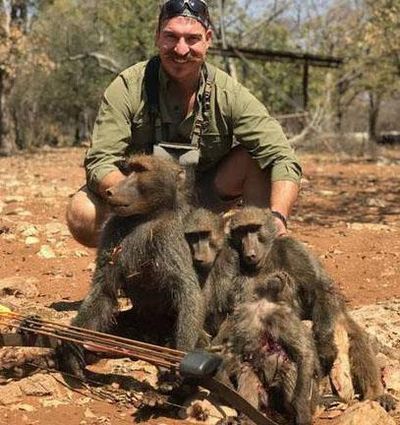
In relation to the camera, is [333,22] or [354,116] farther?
[354,116]

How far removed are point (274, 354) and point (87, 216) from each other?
1.62 meters

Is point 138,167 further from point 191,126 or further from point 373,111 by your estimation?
point 373,111

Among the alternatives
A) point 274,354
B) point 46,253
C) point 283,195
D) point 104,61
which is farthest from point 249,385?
point 104,61

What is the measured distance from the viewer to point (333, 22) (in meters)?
29.7

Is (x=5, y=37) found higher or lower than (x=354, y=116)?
higher

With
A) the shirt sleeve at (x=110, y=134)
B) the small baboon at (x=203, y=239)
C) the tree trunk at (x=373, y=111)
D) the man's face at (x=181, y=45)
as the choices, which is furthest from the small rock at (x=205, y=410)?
the tree trunk at (x=373, y=111)

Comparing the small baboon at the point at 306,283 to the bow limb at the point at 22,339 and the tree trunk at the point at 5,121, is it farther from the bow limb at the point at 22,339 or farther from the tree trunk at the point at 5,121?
the tree trunk at the point at 5,121

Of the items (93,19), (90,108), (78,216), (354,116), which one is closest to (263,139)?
(78,216)

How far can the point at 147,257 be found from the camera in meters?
3.40

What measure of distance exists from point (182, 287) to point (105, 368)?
588 millimetres

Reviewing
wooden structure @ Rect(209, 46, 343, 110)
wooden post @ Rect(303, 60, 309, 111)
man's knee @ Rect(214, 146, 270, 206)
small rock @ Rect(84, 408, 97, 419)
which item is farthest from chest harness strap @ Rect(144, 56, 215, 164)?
wooden post @ Rect(303, 60, 309, 111)

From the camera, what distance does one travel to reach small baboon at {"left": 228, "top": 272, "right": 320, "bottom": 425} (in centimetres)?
299

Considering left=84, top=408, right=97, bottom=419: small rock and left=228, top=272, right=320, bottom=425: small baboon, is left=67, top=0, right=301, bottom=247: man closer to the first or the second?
left=228, top=272, right=320, bottom=425: small baboon

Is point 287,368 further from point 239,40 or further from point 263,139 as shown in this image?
point 239,40
